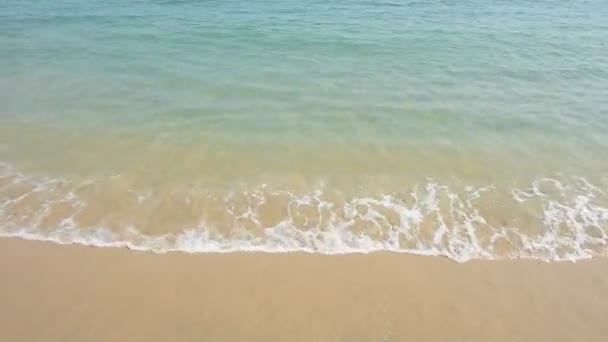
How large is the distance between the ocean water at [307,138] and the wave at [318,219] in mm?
34

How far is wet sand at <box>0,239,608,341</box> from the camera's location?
5.79 m

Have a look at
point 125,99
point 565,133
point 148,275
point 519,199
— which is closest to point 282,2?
point 125,99

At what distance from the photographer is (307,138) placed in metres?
10.4

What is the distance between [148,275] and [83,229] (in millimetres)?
1791

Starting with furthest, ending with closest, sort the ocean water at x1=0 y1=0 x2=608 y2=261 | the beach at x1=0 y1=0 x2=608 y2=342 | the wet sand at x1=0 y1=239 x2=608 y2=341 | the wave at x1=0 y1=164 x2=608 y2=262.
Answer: the ocean water at x1=0 y1=0 x2=608 y2=261 → the wave at x1=0 y1=164 x2=608 y2=262 → the beach at x1=0 y1=0 x2=608 y2=342 → the wet sand at x1=0 y1=239 x2=608 y2=341

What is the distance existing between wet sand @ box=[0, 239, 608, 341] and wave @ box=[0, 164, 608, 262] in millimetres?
307

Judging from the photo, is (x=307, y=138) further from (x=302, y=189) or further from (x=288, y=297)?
(x=288, y=297)

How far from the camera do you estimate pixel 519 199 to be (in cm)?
848

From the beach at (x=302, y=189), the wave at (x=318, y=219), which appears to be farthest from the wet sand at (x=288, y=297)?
the wave at (x=318, y=219)

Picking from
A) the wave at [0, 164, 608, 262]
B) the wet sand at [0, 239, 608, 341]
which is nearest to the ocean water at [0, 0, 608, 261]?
the wave at [0, 164, 608, 262]

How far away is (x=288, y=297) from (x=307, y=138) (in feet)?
15.9

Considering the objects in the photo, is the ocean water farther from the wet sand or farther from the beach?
the wet sand

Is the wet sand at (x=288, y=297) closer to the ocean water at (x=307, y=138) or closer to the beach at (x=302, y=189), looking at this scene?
the beach at (x=302, y=189)

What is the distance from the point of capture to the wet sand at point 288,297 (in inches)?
228
